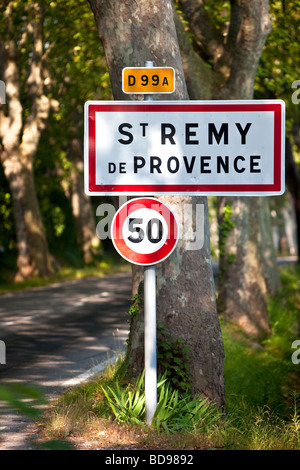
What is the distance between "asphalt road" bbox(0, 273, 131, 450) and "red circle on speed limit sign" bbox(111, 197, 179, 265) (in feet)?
3.53

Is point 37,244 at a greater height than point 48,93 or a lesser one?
lesser

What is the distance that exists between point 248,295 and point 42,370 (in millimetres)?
5549

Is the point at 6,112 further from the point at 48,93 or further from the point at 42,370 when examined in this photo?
the point at 42,370

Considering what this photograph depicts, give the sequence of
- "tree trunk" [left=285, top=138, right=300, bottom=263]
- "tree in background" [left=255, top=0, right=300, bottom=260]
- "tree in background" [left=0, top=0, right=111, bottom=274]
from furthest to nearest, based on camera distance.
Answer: "tree trunk" [left=285, top=138, right=300, bottom=263]
"tree in background" [left=0, top=0, right=111, bottom=274]
"tree in background" [left=255, top=0, right=300, bottom=260]

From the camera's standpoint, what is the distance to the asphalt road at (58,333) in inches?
342

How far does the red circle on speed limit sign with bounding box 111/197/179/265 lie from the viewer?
196 inches

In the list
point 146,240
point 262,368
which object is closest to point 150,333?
point 146,240

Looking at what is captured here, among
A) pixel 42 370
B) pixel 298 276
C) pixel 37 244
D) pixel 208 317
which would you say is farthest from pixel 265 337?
pixel 37 244

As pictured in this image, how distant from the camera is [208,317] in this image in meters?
6.31

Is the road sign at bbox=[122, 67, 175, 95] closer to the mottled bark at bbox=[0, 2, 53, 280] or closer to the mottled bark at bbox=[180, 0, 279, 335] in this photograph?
the mottled bark at bbox=[180, 0, 279, 335]

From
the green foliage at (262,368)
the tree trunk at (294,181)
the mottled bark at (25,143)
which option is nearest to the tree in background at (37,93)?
the mottled bark at (25,143)

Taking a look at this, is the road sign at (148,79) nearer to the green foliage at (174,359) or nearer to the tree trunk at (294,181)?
Result: the green foliage at (174,359)

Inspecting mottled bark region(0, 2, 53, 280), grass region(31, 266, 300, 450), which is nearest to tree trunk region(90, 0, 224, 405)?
grass region(31, 266, 300, 450)

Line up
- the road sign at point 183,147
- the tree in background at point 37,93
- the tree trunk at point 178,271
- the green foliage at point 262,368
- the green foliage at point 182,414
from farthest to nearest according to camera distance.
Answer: the tree in background at point 37,93 → the green foliage at point 262,368 → the tree trunk at point 178,271 → the green foliage at point 182,414 → the road sign at point 183,147
